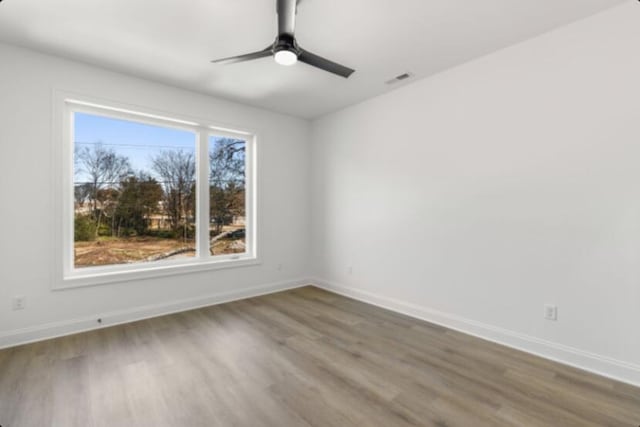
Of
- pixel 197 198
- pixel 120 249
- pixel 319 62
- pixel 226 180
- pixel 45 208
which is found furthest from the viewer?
pixel 226 180

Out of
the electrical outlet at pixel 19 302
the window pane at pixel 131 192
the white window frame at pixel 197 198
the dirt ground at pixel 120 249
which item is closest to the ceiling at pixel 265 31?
the white window frame at pixel 197 198

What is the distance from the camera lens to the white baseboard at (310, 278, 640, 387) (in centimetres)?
219

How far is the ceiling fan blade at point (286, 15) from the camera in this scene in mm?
1902

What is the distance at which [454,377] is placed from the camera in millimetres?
2211

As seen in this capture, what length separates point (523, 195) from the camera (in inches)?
105

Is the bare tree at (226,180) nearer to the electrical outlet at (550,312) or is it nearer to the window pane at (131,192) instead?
the window pane at (131,192)

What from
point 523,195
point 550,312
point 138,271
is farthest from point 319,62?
point 138,271

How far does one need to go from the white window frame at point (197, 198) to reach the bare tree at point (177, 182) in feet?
0.33

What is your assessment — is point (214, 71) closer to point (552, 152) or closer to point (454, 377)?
point (552, 152)

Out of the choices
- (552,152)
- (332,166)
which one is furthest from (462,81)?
(332,166)

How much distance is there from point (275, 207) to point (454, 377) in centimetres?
323

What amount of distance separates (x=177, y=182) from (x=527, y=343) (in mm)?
4215

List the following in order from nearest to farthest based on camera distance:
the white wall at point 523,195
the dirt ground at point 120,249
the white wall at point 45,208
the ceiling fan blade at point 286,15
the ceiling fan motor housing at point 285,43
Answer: the ceiling fan blade at point 286,15
the ceiling fan motor housing at point 285,43
the white wall at point 523,195
the white wall at point 45,208
the dirt ground at point 120,249

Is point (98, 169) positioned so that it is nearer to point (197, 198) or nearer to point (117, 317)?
point (197, 198)
